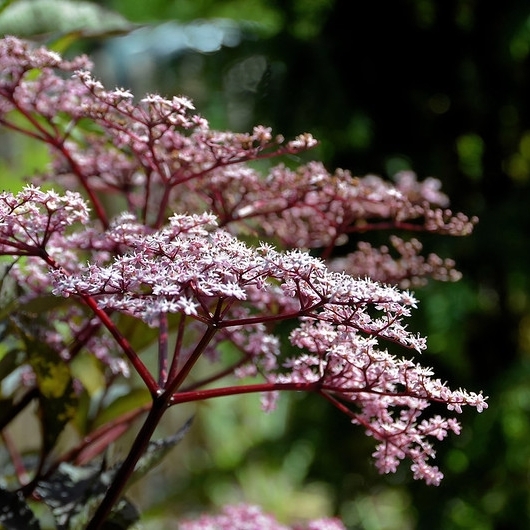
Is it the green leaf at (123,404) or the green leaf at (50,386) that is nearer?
the green leaf at (50,386)

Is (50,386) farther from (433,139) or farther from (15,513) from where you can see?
(433,139)

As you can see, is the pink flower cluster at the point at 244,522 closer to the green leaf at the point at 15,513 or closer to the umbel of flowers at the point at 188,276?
the umbel of flowers at the point at 188,276

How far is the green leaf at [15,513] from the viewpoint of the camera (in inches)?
17.6

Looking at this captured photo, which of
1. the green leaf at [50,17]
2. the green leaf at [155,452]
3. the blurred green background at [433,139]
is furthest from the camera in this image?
the blurred green background at [433,139]

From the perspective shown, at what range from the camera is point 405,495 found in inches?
54.5

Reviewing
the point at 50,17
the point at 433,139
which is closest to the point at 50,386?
the point at 50,17

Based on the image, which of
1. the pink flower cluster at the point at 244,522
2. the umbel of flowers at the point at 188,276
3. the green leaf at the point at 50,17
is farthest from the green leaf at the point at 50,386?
the green leaf at the point at 50,17

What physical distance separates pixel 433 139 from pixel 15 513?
1084 millimetres

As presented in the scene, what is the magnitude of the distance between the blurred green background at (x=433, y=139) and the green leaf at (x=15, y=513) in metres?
0.81

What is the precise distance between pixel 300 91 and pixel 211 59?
193mm

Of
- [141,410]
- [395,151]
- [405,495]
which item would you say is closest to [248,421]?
[405,495]

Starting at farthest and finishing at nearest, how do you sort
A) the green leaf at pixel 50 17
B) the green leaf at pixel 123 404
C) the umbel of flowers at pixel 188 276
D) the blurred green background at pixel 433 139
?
1. the blurred green background at pixel 433 139
2. the green leaf at pixel 50 17
3. the green leaf at pixel 123 404
4. the umbel of flowers at pixel 188 276

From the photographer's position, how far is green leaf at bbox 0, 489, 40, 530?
1.47 feet

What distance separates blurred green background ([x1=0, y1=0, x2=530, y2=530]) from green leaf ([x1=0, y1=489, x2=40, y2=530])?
808 mm
